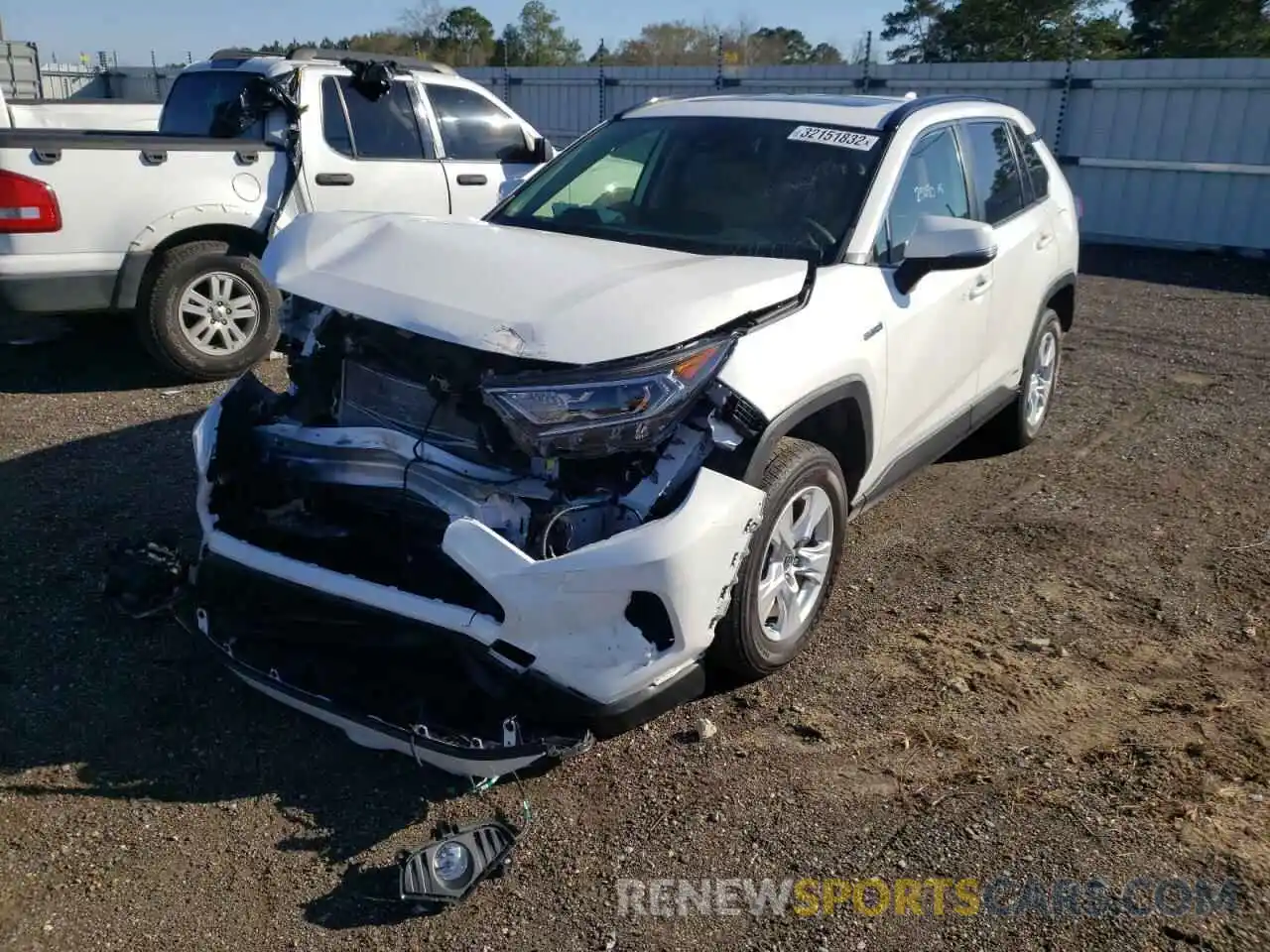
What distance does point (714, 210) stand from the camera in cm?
421

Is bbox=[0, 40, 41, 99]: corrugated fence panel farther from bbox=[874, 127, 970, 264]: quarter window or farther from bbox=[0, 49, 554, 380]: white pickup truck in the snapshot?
bbox=[874, 127, 970, 264]: quarter window

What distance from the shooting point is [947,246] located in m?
3.80

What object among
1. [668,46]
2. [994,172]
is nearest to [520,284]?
[994,172]

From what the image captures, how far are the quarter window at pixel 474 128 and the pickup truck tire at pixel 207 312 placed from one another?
73.9 inches

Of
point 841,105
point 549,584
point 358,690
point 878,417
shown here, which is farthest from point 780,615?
point 841,105

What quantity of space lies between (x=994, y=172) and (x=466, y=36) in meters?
42.3

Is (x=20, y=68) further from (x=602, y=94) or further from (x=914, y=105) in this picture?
(x=914, y=105)

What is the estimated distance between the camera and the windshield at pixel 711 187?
4.02 m

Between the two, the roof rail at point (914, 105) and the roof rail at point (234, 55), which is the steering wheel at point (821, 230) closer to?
the roof rail at point (914, 105)

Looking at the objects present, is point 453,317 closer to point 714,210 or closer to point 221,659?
point 221,659

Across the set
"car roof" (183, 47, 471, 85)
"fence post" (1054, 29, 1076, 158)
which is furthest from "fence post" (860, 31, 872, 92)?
"car roof" (183, 47, 471, 85)

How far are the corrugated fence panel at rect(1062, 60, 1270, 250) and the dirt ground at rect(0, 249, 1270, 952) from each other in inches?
367

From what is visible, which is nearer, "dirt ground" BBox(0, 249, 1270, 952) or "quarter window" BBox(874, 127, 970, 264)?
"dirt ground" BBox(0, 249, 1270, 952)

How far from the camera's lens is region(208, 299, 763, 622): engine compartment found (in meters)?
3.04
